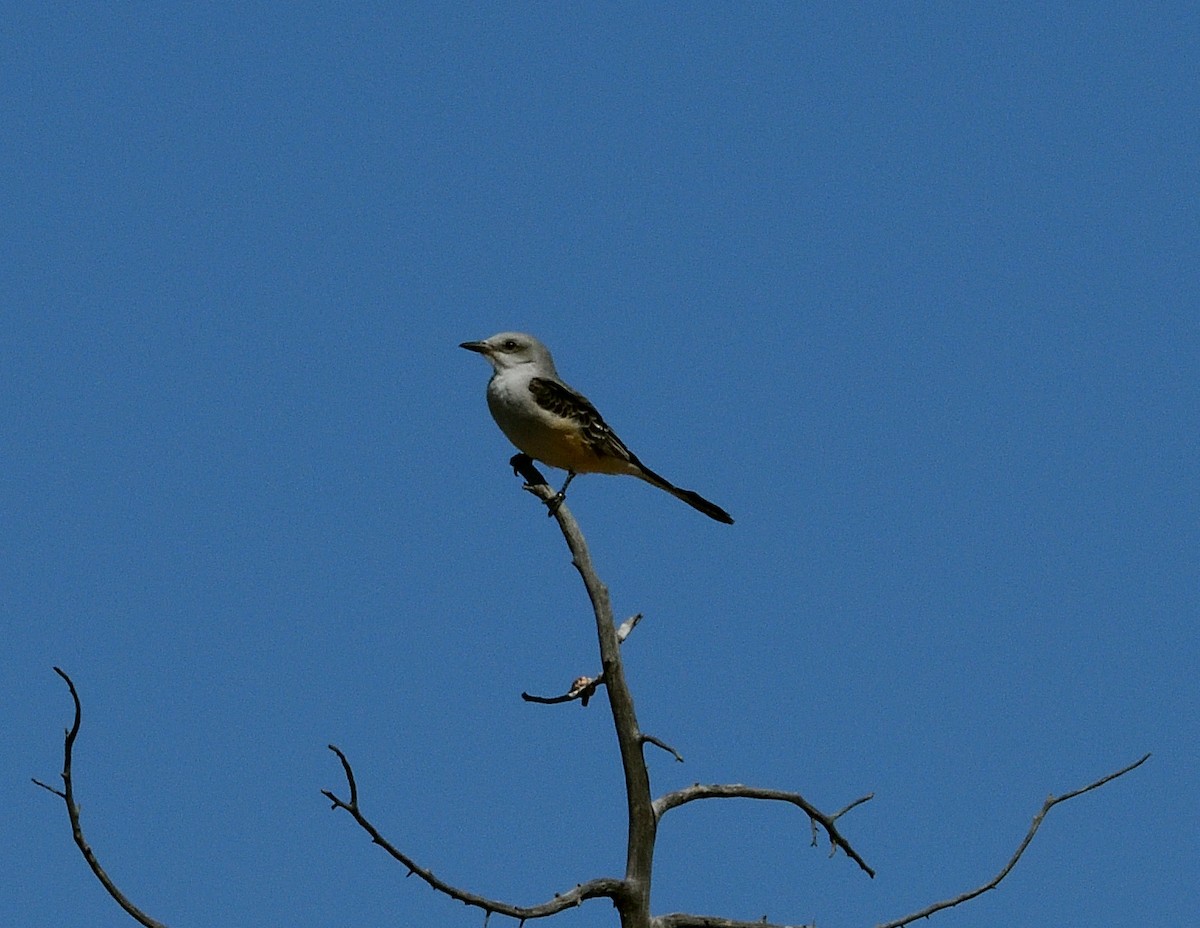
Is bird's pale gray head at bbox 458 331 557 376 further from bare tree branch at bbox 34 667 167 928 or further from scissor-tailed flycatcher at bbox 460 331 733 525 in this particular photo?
bare tree branch at bbox 34 667 167 928

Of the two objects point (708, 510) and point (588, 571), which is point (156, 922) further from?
point (708, 510)

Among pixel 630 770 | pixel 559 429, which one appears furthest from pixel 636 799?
pixel 559 429

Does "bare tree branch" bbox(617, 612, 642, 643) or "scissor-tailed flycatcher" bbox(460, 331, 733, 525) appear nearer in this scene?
"bare tree branch" bbox(617, 612, 642, 643)

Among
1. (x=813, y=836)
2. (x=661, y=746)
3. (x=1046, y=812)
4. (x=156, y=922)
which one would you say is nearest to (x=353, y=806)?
(x=156, y=922)

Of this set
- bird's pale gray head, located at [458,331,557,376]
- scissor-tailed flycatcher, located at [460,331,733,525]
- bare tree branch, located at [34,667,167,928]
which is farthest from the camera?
bird's pale gray head, located at [458,331,557,376]

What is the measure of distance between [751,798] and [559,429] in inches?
104

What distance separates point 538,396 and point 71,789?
430 centimetres

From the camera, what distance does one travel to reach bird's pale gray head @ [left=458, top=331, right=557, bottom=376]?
381 inches

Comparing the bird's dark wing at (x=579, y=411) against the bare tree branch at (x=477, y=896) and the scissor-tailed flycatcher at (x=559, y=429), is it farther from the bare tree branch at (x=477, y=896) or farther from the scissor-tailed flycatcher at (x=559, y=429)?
the bare tree branch at (x=477, y=896)

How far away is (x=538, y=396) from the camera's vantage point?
9.15m

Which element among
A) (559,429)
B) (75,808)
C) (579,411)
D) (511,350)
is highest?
(511,350)

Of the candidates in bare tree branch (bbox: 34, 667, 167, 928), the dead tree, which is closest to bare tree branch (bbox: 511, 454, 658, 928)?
the dead tree

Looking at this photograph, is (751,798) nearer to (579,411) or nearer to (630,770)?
(630,770)

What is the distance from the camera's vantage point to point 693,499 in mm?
9492
